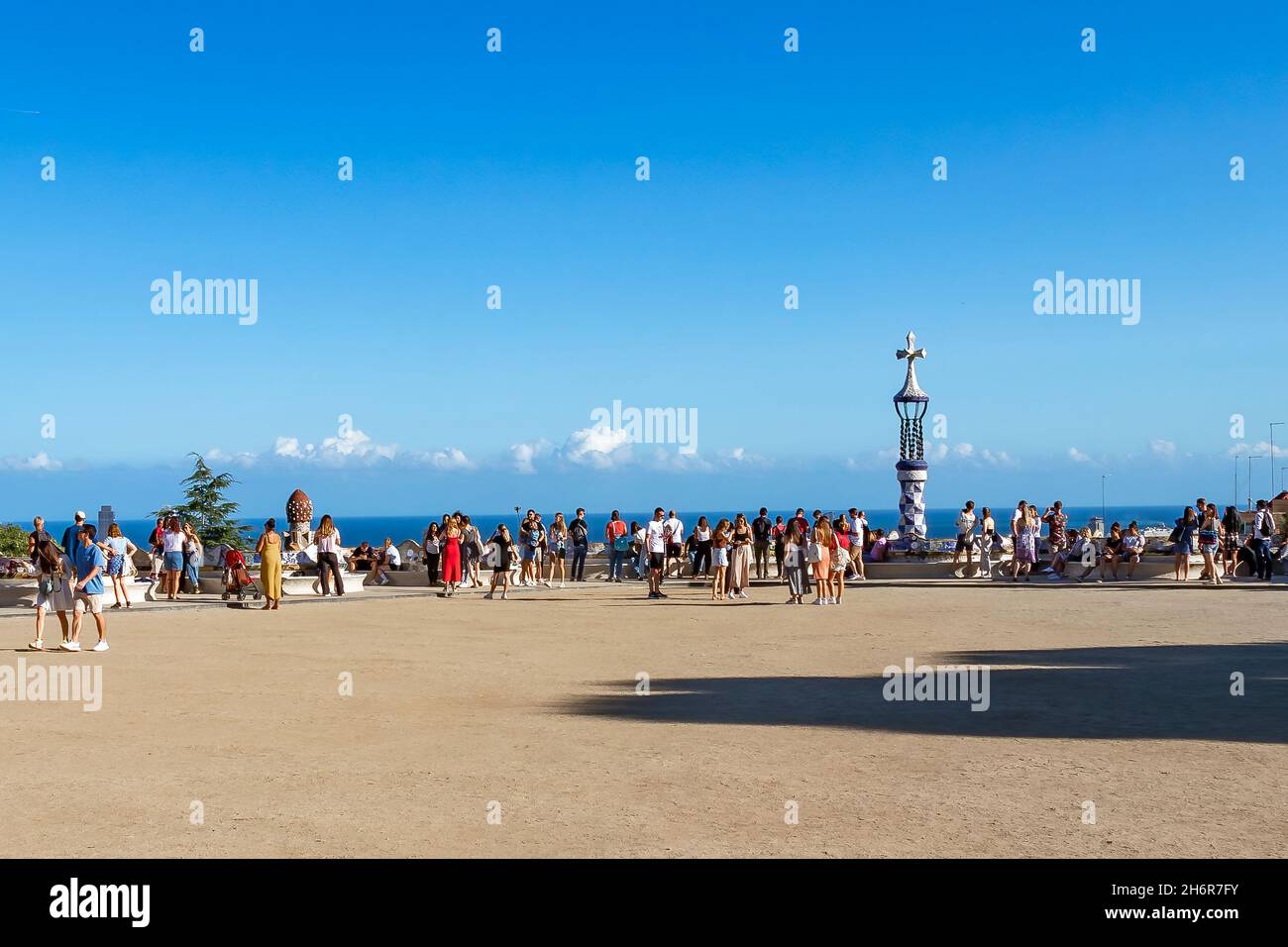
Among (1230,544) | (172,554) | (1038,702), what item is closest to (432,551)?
(172,554)

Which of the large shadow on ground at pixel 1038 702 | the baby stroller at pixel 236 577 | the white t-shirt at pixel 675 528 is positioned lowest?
the large shadow on ground at pixel 1038 702

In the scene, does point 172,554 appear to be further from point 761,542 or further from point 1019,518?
point 1019,518

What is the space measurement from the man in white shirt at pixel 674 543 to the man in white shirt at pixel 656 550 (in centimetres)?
142

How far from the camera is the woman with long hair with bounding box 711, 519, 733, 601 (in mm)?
24312

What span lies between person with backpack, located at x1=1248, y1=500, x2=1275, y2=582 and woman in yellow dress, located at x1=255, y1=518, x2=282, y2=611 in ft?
69.0

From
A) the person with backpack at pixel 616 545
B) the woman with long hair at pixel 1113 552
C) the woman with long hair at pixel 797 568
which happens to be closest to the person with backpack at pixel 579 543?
the person with backpack at pixel 616 545

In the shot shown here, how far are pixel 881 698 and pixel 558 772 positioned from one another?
14.0ft

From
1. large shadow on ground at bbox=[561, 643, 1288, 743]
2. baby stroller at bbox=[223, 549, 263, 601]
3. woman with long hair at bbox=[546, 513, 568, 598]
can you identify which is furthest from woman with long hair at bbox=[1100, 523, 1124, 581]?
baby stroller at bbox=[223, 549, 263, 601]

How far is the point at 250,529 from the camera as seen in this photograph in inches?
2314

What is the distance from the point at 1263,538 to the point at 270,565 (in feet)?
70.5

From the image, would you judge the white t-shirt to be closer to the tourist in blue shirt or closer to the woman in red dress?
the woman in red dress

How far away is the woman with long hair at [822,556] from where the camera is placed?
75.2ft

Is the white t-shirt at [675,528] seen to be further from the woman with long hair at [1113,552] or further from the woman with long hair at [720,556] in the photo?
the woman with long hair at [1113,552]
